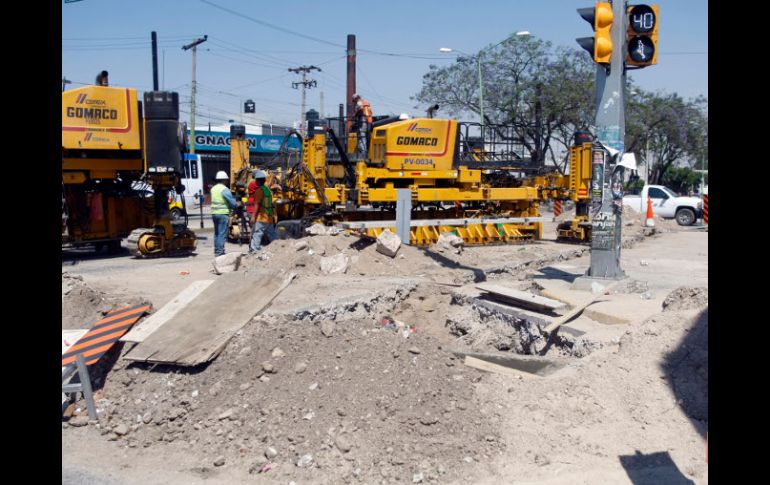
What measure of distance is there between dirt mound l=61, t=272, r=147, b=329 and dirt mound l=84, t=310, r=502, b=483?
212 centimetres

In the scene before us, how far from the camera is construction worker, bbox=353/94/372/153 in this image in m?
16.2

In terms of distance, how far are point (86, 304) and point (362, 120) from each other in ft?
28.7

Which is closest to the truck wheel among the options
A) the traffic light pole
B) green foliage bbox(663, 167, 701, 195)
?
the traffic light pole

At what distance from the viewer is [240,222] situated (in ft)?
58.2

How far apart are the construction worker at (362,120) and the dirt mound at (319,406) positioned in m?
9.50

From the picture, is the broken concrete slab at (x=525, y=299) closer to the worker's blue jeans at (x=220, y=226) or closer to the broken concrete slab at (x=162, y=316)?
the broken concrete slab at (x=162, y=316)

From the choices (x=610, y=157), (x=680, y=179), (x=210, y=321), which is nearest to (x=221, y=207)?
(x=210, y=321)

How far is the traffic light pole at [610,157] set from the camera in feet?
31.2

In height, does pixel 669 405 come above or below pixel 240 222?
below

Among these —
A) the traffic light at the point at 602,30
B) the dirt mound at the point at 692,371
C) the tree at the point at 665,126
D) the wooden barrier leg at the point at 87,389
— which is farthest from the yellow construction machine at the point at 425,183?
the tree at the point at 665,126

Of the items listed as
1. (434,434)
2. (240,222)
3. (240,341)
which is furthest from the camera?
(240,222)
